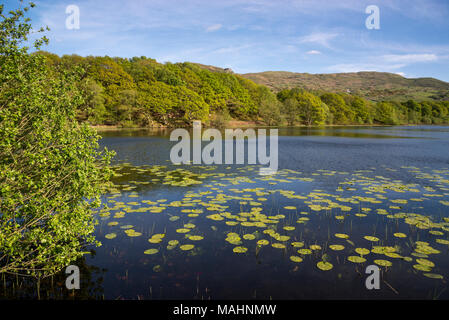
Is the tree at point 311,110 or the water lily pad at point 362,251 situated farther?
the tree at point 311,110

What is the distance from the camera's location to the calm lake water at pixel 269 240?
17.9ft

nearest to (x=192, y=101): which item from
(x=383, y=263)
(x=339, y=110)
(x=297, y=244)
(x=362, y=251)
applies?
(x=297, y=244)

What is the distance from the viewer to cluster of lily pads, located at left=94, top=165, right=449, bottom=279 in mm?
6898

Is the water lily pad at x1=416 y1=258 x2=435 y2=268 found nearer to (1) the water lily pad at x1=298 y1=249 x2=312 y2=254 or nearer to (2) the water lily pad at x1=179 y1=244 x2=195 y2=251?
(1) the water lily pad at x1=298 y1=249 x2=312 y2=254

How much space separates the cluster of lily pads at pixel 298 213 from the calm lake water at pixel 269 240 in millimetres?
39

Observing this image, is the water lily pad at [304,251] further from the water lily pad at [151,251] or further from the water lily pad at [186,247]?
the water lily pad at [151,251]

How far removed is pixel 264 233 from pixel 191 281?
119 inches

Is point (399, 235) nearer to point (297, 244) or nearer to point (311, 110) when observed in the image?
point (297, 244)

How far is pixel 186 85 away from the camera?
9256cm

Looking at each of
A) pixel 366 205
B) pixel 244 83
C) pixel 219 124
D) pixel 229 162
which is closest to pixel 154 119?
pixel 219 124

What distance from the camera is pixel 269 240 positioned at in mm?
7449

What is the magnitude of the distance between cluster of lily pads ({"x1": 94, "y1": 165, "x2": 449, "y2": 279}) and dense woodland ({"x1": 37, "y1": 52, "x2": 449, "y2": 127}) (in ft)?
126

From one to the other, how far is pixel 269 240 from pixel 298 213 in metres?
2.70

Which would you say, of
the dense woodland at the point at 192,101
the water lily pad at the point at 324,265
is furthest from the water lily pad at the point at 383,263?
the dense woodland at the point at 192,101
